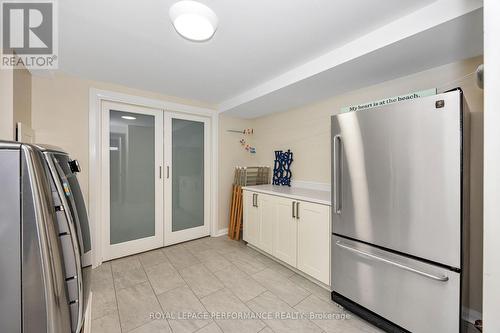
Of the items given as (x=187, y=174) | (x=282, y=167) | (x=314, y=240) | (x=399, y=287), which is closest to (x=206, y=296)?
(x=314, y=240)

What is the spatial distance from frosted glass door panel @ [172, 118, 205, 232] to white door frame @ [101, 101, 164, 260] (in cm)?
21

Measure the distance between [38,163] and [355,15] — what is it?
186 cm

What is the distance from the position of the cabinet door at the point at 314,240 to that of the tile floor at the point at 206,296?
19 centimetres

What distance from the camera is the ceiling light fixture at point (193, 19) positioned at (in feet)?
3.89

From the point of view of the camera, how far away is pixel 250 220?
2.96m

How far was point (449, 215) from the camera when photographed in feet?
4.06

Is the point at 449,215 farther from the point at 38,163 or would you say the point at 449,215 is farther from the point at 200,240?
the point at 200,240

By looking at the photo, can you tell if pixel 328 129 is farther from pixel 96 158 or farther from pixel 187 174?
pixel 96 158

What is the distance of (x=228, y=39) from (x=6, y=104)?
1.84m

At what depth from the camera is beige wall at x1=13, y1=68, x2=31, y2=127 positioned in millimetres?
1711

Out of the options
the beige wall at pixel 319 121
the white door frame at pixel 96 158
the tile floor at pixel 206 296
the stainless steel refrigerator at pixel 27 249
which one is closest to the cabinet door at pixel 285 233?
the tile floor at pixel 206 296

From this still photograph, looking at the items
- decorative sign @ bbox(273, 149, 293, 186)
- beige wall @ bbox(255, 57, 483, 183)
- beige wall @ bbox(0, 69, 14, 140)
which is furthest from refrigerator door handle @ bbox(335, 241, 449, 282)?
beige wall @ bbox(0, 69, 14, 140)

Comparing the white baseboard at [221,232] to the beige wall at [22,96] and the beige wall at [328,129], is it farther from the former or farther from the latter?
the beige wall at [22,96]

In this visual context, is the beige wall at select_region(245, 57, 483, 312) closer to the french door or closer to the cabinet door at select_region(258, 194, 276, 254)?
the cabinet door at select_region(258, 194, 276, 254)
